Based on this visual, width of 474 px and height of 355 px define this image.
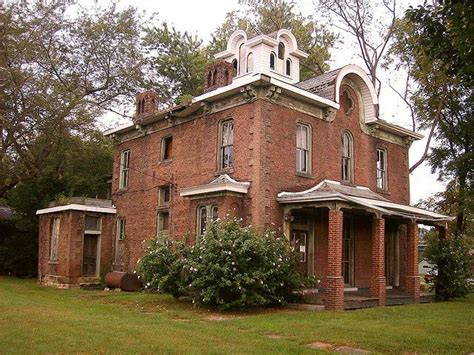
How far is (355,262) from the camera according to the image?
21391mm

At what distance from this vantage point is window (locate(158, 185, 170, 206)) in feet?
74.7

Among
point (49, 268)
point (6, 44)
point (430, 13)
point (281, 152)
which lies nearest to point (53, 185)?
point (49, 268)

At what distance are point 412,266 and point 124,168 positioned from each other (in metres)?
13.4

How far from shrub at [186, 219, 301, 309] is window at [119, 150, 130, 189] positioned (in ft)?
33.1

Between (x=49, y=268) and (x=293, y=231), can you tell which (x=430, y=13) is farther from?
(x=49, y=268)

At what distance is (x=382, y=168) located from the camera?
2364 centimetres

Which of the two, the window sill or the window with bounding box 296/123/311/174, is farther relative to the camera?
the window with bounding box 296/123/311/174

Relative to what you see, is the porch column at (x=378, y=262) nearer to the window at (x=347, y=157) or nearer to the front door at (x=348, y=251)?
the front door at (x=348, y=251)

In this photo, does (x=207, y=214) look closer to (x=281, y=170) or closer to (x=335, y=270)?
(x=281, y=170)

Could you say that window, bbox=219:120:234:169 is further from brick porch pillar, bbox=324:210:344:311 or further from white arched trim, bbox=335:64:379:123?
white arched trim, bbox=335:64:379:123

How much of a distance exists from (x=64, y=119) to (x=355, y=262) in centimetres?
1325

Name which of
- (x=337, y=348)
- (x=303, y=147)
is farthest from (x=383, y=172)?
(x=337, y=348)

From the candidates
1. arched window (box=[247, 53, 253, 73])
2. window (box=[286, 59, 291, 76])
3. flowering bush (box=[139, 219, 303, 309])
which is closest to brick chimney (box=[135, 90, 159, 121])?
arched window (box=[247, 53, 253, 73])

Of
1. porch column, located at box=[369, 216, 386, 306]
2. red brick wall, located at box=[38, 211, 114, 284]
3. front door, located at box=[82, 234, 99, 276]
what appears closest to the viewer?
porch column, located at box=[369, 216, 386, 306]
